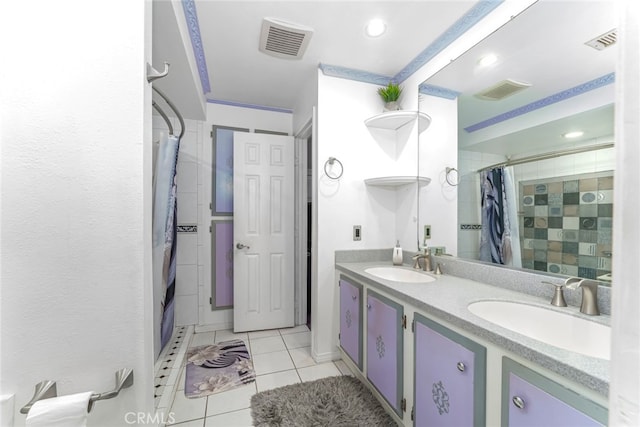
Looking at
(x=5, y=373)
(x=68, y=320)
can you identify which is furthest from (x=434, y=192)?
(x=5, y=373)

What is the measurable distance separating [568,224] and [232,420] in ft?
6.87

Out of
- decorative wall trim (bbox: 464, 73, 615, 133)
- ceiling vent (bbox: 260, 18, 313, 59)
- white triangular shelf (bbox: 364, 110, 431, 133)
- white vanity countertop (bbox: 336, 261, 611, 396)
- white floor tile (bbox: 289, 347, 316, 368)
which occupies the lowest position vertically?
white floor tile (bbox: 289, 347, 316, 368)

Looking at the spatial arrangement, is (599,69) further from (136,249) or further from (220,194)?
(220,194)

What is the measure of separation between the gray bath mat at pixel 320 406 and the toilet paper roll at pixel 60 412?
46.1 inches

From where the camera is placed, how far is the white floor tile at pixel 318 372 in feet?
6.42

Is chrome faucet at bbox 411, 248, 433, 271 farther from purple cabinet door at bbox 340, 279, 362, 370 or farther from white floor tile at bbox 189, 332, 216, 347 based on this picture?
white floor tile at bbox 189, 332, 216, 347

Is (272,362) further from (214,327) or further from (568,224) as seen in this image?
(568,224)

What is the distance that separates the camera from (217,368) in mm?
2082

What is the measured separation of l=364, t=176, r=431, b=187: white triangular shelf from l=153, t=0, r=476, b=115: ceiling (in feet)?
3.11

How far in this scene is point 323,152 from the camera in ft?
7.02

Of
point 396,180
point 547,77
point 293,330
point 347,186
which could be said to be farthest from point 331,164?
point 293,330

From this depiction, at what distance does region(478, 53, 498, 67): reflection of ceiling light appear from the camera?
151cm

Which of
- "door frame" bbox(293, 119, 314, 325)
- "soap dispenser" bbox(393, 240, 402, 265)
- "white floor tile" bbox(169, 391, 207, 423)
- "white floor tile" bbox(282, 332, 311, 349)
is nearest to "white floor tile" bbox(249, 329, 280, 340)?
"white floor tile" bbox(282, 332, 311, 349)

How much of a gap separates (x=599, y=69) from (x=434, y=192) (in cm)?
104
